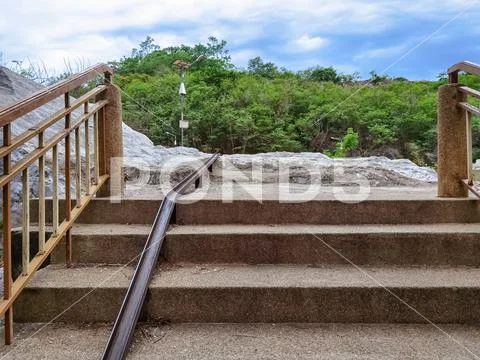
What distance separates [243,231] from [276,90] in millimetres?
10128

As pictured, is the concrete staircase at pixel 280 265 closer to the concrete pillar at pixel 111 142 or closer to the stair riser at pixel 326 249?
the stair riser at pixel 326 249

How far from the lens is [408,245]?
84.3 inches

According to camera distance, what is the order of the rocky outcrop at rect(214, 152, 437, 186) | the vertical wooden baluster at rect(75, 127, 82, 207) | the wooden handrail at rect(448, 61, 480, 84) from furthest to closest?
1. the rocky outcrop at rect(214, 152, 437, 186)
2. the wooden handrail at rect(448, 61, 480, 84)
3. the vertical wooden baluster at rect(75, 127, 82, 207)

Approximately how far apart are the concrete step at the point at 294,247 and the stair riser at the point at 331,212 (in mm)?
224

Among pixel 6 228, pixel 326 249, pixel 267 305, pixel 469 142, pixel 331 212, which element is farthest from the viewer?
pixel 469 142

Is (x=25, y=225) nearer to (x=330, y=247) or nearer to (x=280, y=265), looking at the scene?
(x=280, y=265)

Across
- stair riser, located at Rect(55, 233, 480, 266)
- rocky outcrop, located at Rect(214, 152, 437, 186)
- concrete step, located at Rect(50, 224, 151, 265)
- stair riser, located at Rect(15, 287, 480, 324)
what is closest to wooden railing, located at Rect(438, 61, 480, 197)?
stair riser, located at Rect(55, 233, 480, 266)

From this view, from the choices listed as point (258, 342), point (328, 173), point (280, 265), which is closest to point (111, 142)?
point (280, 265)

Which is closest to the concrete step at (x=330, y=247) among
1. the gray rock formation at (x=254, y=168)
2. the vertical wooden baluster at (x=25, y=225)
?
the vertical wooden baluster at (x=25, y=225)

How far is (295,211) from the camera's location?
2.49 meters

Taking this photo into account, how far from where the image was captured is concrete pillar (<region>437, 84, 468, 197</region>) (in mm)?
2672

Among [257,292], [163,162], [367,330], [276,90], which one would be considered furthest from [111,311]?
[276,90]

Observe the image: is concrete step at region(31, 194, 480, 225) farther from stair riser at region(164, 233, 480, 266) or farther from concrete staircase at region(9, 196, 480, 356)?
stair riser at region(164, 233, 480, 266)

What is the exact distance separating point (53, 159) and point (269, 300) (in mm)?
1284
